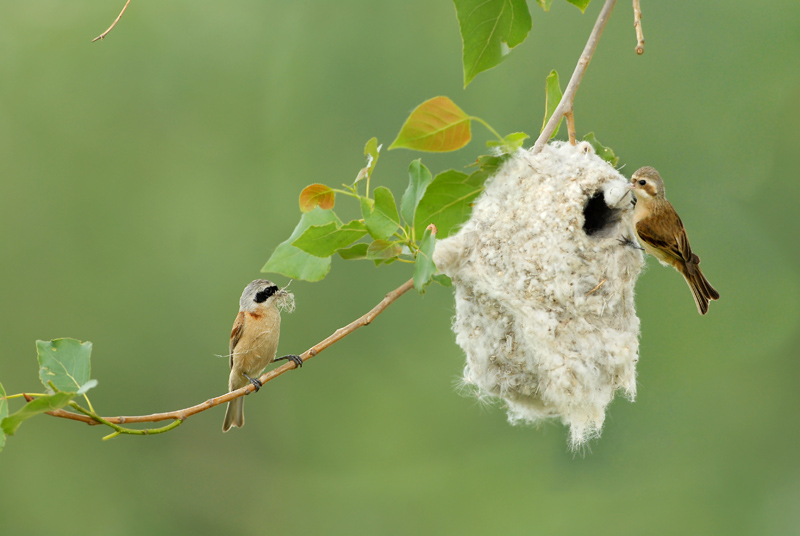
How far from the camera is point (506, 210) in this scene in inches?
78.3

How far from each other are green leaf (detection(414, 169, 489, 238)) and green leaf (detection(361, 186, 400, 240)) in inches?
2.2

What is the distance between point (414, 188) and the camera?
1.67 m

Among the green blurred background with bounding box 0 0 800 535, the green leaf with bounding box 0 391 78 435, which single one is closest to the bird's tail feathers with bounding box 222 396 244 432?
the green leaf with bounding box 0 391 78 435

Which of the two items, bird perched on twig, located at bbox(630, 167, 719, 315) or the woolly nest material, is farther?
bird perched on twig, located at bbox(630, 167, 719, 315)

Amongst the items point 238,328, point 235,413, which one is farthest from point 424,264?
point 235,413

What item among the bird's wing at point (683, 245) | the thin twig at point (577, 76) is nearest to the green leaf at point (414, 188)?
the thin twig at point (577, 76)

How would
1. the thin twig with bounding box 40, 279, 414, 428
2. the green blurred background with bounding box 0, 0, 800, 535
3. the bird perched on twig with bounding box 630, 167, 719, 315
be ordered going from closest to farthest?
the thin twig with bounding box 40, 279, 414, 428 < the bird perched on twig with bounding box 630, 167, 719, 315 < the green blurred background with bounding box 0, 0, 800, 535

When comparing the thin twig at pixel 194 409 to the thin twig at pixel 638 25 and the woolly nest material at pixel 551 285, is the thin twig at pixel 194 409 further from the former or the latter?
the thin twig at pixel 638 25

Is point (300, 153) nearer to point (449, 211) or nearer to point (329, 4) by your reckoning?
point (329, 4)

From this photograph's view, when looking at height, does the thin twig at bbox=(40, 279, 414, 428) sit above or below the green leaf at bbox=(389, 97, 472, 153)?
below

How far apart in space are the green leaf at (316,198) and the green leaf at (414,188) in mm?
191

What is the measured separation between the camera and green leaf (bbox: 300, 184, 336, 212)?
176 centimetres

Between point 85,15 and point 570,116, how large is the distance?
1161 cm

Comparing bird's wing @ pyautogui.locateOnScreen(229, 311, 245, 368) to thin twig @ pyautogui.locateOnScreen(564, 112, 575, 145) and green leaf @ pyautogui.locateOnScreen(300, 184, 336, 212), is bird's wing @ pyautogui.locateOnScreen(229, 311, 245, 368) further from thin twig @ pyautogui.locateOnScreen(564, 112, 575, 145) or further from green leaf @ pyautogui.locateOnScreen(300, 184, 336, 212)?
thin twig @ pyautogui.locateOnScreen(564, 112, 575, 145)
